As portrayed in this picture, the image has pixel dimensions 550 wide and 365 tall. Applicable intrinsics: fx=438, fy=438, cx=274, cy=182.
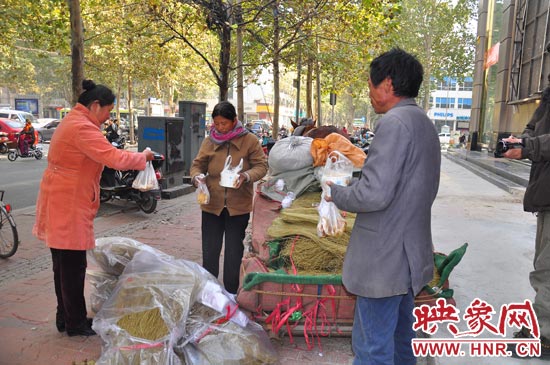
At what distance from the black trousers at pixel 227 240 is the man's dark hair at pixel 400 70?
1.89 metres

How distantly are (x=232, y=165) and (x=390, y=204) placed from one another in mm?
1767

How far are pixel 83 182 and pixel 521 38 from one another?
17206 millimetres

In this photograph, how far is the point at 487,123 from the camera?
20.7 metres

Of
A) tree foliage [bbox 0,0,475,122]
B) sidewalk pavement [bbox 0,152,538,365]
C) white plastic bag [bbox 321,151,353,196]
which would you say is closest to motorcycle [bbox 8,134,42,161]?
tree foliage [bbox 0,0,475,122]

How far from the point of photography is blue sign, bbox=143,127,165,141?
349 inches

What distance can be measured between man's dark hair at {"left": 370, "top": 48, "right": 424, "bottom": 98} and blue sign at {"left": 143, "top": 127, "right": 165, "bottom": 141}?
24.4ft

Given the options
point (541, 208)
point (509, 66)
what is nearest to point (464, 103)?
point (509, 66)

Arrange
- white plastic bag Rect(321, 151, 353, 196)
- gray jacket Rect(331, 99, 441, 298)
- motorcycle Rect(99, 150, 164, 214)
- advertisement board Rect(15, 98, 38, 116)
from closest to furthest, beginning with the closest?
gray jacket Rect(331, 99, 441, 298)
white plastic bag Rect(321, 151, 353, 196)
motorcycle Rect(99, 150, 164, 214)
advertisement board Rect(15, 98, 38, 116)

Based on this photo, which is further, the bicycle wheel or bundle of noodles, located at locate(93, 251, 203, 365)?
the bicycle wheel

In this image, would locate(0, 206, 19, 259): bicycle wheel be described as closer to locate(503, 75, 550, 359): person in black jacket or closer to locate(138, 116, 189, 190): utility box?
locate(138, 116, 189, 190): utility box

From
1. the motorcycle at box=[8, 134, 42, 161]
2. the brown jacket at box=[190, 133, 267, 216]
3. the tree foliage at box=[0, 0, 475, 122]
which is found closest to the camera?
the brown jacket at box=[190, 133, 267, 216]

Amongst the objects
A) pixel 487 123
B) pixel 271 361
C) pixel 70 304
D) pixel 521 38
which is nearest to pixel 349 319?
pixel 271 361

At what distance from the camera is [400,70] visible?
191 cm

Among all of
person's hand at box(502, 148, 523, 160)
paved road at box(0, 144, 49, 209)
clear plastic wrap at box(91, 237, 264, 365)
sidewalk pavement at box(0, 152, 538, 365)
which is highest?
person's hand at box(502, 148, 523, 160)
